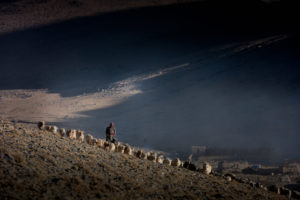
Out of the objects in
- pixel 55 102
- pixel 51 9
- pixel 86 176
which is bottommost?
pixel 86 176

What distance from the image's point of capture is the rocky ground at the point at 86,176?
26.8 ft

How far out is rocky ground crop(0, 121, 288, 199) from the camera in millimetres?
8180

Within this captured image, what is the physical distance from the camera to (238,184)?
13.5 m

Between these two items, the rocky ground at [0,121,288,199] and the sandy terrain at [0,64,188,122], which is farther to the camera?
the sandy terrain at [0,64,188,122]

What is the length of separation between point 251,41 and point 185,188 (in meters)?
44.2

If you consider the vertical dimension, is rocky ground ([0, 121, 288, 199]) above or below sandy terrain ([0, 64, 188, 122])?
below

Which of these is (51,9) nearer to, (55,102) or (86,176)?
(55,102)

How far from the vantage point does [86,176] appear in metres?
9.34

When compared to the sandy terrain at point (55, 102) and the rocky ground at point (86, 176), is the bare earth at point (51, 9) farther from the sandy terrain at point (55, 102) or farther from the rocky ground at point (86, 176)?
the rocky ground at point (86, 176)

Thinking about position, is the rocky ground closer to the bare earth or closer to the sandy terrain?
the sandy terrain

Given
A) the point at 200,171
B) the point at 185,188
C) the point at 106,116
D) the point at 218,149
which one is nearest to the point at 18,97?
the point at 106,116

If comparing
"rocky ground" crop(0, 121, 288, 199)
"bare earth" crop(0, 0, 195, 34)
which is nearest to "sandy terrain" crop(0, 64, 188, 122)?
"rocky ground" crop(0, 121, 288, 199)

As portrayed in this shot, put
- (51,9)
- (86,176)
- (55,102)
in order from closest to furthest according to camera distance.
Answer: (86,176) < (55,102) < (51,9)

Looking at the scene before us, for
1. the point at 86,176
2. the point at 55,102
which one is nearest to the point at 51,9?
the point at 55,102
